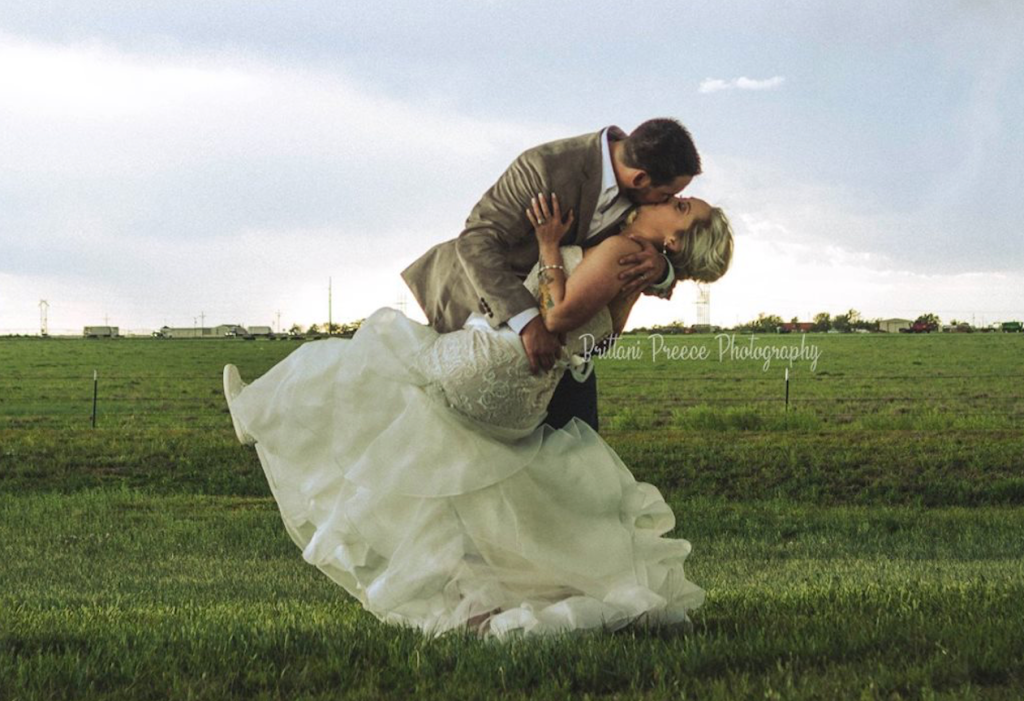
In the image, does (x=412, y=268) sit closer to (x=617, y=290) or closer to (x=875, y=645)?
(x=617, y=290)

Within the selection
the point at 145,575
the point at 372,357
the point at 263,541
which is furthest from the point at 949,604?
the point at 263,541

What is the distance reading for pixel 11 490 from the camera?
61.9ft

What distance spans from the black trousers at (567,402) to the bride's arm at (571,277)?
23.7 inches

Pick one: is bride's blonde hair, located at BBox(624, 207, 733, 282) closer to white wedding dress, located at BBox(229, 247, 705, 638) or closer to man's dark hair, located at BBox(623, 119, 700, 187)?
man's dark hair, located at BBox(623, 119, 700, 187)

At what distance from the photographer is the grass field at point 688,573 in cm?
478

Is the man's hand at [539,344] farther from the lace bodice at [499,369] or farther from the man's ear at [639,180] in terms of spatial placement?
the man's ear at [639,180]

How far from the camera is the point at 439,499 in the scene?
5234 mm

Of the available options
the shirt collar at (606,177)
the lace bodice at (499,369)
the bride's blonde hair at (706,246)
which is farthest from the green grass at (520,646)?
the shirt collar at (606,177)

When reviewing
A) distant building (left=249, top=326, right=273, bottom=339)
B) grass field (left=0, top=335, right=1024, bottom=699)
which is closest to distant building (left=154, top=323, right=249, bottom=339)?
distant building (left=249, top=326, right=273, bottom=339)

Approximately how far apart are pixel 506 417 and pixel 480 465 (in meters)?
0.25

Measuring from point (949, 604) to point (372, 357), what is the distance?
141 inches

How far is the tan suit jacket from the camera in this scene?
4926 mm

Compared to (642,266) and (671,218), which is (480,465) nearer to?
(642,266)

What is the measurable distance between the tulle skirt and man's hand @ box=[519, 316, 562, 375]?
15.6 inches
